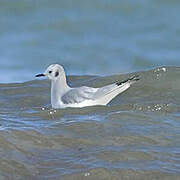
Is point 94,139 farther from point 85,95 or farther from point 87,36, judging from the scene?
point 87,36

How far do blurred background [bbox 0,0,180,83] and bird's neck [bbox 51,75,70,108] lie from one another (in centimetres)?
169

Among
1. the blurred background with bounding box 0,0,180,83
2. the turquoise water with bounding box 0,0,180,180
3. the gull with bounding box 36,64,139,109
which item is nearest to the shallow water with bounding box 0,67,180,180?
the turquoise water with bounding box 0,0,180,180

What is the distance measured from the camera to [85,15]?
46.6ft

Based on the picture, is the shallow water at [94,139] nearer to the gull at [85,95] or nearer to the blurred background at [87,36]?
the gull at [85,95]

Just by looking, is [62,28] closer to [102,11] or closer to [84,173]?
[102,11]

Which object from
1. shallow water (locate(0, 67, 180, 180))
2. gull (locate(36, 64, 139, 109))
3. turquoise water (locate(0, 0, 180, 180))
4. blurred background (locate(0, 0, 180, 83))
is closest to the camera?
shallow water (locate(0, 67, 180, 180))

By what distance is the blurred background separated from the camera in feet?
38.3

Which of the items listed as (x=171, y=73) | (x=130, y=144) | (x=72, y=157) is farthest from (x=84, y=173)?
(x=171, y=73)

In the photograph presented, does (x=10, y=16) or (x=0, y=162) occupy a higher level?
(x=10, y=16)

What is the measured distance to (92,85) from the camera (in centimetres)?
995

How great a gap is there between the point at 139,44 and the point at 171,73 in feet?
9.01

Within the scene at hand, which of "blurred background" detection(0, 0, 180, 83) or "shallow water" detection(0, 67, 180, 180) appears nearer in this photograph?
"shallow water" detection(0, 67, 180, 180)

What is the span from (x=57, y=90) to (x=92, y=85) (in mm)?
1186

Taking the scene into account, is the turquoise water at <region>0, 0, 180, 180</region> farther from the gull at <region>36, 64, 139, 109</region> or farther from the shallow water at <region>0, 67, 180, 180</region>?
the gull at <region>36, 64, 139, 109</region>
